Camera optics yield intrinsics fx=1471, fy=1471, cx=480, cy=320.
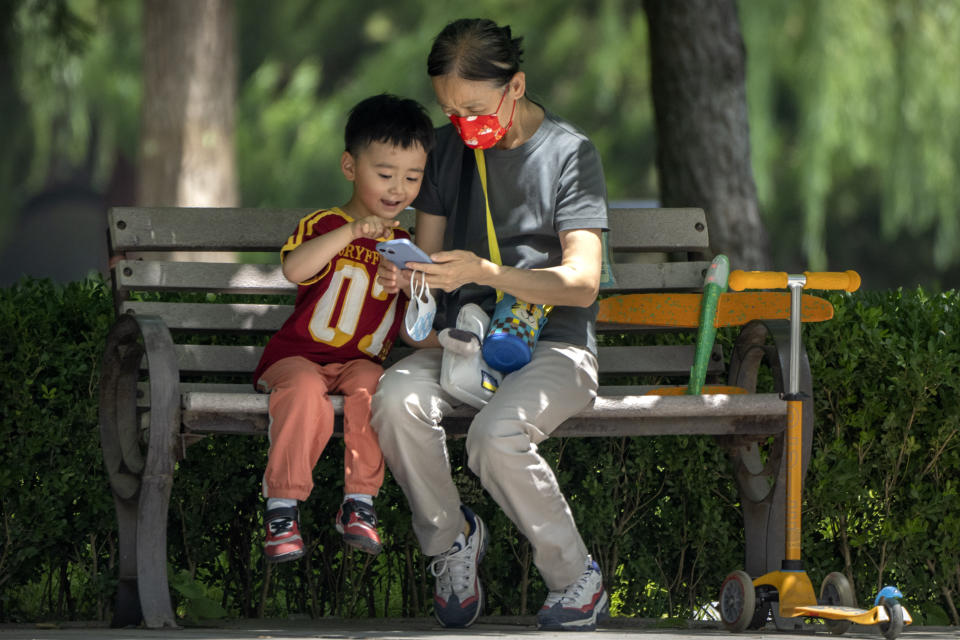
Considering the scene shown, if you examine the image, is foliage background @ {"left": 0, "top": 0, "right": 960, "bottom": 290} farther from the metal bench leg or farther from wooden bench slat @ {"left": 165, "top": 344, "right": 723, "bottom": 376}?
the metal bench leg

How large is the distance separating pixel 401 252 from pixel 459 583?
0.87m

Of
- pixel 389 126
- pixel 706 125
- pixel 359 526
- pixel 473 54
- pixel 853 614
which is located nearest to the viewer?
pixel 853 614

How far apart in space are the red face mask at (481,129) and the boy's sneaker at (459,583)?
1.00m

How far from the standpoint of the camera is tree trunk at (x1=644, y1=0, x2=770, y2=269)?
245 inches

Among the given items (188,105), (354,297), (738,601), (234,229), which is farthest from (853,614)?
(188,105)

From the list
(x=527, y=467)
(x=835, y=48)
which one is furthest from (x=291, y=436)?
(x=835, y=48)

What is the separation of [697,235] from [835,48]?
7.42m

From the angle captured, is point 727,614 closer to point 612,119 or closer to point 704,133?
point 704,133

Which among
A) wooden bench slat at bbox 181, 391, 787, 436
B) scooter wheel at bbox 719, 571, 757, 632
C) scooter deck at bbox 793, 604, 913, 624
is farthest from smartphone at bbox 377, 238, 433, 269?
scooter deck at bbox 793, 604, 913, 624

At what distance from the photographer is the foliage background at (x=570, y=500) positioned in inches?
163

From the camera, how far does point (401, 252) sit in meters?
3.57

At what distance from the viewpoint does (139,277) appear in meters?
4.11

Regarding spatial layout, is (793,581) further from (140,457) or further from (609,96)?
(609,96)

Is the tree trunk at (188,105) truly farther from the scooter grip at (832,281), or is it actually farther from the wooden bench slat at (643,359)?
the scooter grip at (832,281)
